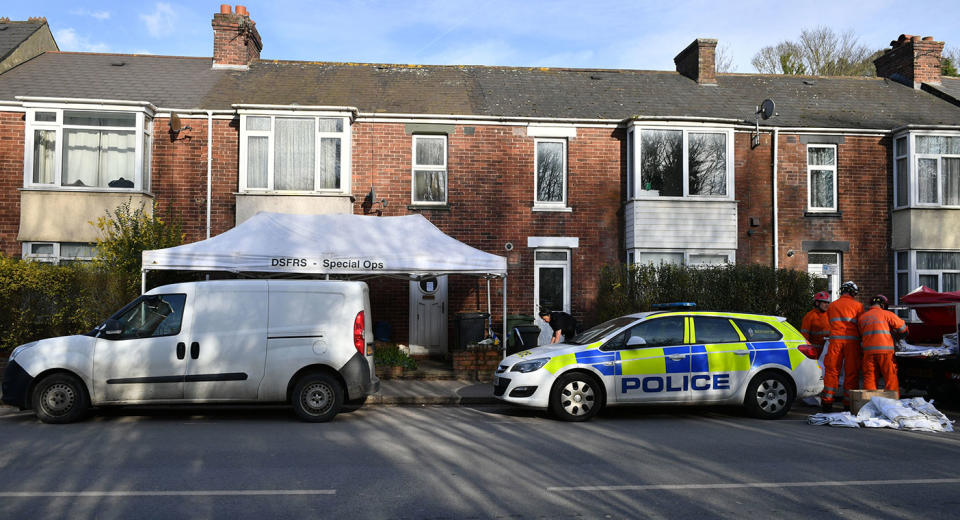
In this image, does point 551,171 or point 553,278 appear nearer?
point 553,278

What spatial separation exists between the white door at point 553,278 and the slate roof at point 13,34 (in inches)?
550

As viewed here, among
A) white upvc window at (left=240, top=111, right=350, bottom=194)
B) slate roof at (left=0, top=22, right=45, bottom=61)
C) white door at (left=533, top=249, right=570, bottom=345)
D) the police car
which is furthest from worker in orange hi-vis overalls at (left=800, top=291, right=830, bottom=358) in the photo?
slate roof at (left=0, top=22, right=45, bottom=61)

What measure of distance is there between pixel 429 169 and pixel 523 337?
4797mm

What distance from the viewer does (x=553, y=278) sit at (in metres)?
16.8

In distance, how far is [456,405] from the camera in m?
11.3

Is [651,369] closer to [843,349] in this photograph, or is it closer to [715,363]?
[715,363]

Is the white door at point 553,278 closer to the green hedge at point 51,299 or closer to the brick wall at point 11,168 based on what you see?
the green hedge at point 51,299

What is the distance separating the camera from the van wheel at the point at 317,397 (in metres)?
9.35

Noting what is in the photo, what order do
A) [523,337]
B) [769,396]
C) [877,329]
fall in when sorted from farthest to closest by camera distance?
[523,337]
[769,396]
[877,329]

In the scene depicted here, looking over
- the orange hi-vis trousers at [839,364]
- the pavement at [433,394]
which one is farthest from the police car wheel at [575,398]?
the orange hi-vis trousers at [839,364]

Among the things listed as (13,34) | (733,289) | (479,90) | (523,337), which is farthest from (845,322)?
(13,34)

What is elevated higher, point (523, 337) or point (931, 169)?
point (931, 169)

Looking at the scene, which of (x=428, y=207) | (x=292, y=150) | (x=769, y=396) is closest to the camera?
(x=769, y=396)

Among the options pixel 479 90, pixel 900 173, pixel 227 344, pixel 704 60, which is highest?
pixel 704 60
